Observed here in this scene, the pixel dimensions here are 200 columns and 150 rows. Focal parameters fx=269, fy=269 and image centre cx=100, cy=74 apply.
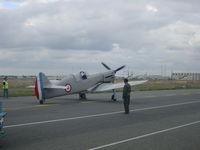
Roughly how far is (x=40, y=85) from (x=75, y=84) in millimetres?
3182

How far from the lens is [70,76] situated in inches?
821

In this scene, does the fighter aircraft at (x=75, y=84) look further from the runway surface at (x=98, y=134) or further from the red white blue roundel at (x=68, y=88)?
the runway surface at (x=98, y=134)

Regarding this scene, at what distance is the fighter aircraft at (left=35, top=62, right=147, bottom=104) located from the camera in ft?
61.5

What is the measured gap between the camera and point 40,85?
1856cm

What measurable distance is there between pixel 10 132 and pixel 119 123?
4.39 meters

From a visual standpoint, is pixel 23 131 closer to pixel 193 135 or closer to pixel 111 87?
pixel 193 135

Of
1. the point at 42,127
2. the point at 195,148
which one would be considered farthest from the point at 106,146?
the point at 42,127

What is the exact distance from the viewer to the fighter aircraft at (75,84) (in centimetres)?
1875

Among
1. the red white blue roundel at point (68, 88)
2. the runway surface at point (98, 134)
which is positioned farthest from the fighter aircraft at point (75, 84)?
the runway surface at point (98, 134)

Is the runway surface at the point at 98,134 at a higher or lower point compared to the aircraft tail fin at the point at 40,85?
lower

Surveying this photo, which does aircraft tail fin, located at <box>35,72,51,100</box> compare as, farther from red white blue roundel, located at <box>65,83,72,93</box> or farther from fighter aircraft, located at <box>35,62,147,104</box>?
red white blue roundel, located at <box>65,83,72,93</box>

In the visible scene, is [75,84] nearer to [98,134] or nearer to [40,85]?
[40,85]

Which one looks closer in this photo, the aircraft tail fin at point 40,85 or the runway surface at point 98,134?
the runway surface at point 98,134

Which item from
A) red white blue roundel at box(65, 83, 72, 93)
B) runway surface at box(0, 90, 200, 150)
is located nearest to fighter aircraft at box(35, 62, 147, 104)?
red white blue roundel at box(65, 83, 72, 93)
